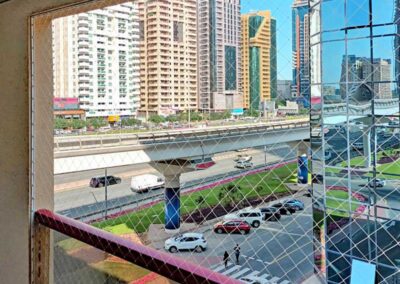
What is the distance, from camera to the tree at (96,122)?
193cm

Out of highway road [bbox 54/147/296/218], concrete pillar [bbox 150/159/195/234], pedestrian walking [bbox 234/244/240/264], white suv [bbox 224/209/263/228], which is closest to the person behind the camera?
white suv [bbox 224/209/263/228]

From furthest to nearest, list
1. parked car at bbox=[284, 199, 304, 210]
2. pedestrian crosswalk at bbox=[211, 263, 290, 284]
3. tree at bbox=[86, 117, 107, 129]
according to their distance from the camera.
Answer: tree at bbox=[86, 117, 107, 129] → pedestrian crosswalk at bbox=[211, 263, 290, 284] → parked car at bbox=[284, 199, 304, 210]

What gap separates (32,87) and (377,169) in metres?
1.23

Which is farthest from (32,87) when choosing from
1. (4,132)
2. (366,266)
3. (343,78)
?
(366,266)

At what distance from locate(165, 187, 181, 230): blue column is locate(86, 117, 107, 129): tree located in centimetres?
47

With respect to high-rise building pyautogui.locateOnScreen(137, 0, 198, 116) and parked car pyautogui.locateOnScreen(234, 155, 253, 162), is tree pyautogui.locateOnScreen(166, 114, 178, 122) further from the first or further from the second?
parked car pyautogui.locateOnScreen(234, 155, 253, 162)

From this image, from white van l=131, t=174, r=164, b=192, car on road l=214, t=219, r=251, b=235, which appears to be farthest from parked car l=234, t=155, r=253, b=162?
white van l=131, t=174, r=164, b=192

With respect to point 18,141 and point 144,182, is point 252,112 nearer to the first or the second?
point 18,141

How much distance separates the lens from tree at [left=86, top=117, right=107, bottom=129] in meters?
1.93

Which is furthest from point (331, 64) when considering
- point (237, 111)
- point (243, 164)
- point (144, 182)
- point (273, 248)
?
point (144, 182)

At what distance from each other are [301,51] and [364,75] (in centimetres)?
23

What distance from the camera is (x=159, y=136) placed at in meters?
1.80

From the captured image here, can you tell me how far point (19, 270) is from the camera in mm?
1431

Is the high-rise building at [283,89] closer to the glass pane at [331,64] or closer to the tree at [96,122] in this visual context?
the glass pane at [331,64]
